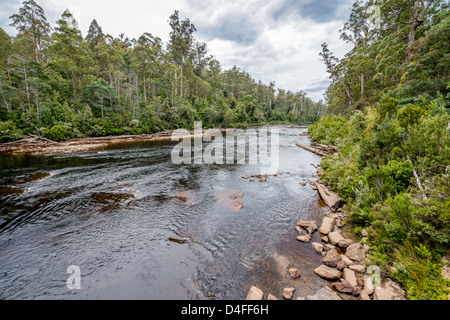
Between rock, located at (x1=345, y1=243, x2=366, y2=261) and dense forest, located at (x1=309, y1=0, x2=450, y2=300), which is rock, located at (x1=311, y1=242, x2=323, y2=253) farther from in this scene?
dense forest, located at (x1=309, y1=0, x2=450, y2=300)

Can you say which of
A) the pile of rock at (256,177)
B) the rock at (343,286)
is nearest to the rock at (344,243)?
the rock at (343,286)

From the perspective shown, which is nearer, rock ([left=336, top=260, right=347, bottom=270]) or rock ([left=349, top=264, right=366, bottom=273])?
rock ([left=349, top=264, right=366, bottom=273])

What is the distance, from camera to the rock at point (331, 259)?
444 centimetres

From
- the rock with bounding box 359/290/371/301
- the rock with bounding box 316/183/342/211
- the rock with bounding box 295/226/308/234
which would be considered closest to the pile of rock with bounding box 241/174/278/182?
the rock with bounding box 316/183/342/211

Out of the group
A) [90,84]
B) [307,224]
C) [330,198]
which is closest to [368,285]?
[307,224]

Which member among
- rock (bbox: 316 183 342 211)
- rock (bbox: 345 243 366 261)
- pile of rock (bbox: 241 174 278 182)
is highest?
pile of rock (bbox: 241 174 278 182)

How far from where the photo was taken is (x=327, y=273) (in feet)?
13.4

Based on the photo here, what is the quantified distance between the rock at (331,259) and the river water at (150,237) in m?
0.21

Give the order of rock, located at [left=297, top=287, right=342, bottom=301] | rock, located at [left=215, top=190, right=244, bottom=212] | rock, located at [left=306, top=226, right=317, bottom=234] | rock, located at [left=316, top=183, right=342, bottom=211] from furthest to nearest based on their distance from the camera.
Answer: rock, located at [left=215, top=190, right=244, bottom=212], rock, located at [left=316, top=183, right=342, bottom=211], rock, located at [left=306, top=226, right=317, bottom=234], rock, located at [left=297, top=287, right=342, bottom=301]

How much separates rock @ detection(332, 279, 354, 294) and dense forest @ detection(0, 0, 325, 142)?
31877 millimetres

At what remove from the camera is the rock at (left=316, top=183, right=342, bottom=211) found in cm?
727

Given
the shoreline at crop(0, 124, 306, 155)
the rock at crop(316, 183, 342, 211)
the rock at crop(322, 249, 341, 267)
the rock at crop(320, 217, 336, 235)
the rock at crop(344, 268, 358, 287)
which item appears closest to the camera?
the rock at crop(344, 268, 358, 287)

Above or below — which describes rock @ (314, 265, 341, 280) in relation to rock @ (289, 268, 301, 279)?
above

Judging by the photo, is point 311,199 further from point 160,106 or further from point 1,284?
point 160,106
